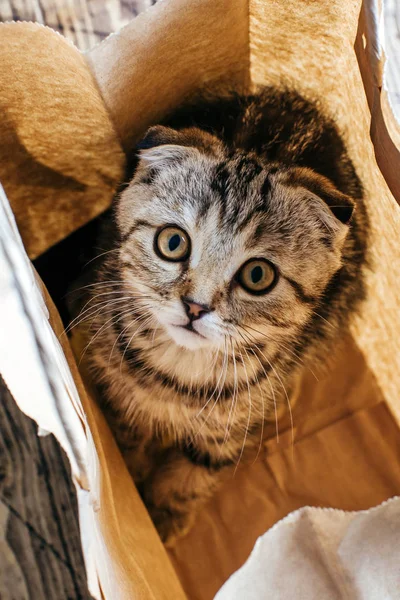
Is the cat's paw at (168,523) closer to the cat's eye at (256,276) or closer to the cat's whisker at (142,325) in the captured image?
the cat's whisker at (142,325)

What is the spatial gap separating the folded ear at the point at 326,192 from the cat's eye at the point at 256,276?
0.39 feet

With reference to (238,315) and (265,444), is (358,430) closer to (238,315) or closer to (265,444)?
(265,444)

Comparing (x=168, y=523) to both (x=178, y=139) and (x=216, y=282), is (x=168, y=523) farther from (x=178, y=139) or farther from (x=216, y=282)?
(x=178, y=139)

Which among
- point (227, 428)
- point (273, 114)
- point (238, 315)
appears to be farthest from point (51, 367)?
point (273, 114)

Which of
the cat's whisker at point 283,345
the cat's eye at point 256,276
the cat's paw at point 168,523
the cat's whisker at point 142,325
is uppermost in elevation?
the cat's eye at point 256,276

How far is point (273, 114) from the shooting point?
99 centimetres

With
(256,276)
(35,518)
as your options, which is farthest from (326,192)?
(35,518)

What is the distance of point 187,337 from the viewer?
81 centimetres

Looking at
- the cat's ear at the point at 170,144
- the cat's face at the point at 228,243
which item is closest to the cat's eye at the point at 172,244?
the cat's face at the point at 228,243

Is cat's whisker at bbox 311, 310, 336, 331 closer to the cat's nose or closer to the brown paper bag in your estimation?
the brown paper bag

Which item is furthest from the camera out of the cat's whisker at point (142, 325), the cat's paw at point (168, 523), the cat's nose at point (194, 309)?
the cat's paw at point (168, 523)

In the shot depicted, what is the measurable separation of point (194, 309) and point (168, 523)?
0.53 m

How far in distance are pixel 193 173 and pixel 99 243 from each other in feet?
1.09

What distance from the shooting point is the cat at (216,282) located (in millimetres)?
782
